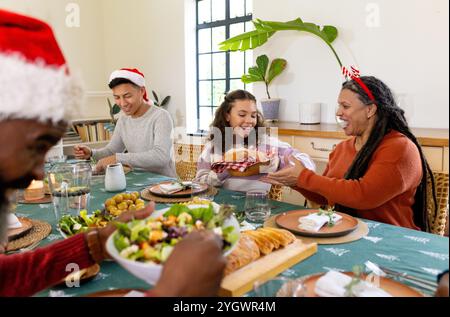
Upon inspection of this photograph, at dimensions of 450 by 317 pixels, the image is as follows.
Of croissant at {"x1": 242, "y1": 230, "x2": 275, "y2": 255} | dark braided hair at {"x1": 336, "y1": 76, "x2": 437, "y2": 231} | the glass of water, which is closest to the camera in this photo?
croissant at {"x1": 242, "y1": 230, "x2": 275, "y2": 255}

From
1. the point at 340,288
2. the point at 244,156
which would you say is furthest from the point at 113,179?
the point at 340,288

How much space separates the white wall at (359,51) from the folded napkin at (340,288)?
1983 millimetres

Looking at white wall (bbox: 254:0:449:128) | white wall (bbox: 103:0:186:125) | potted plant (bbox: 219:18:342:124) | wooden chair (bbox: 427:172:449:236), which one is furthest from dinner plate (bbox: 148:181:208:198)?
white wall (bbox: 103:0:186:125)

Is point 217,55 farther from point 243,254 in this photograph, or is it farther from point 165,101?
point 243,254

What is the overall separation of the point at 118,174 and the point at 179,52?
2.96 m

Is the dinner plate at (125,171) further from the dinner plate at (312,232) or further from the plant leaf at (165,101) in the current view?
the plant leaf at (165,101)

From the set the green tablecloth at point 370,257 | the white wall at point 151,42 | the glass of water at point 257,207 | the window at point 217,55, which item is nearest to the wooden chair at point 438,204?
the green tablecloth at point 370,257

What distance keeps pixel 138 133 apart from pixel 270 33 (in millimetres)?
1523

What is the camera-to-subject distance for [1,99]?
675 mm

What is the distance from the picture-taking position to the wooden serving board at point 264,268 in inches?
35.3

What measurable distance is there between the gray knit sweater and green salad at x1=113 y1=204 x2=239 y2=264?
1.71 m

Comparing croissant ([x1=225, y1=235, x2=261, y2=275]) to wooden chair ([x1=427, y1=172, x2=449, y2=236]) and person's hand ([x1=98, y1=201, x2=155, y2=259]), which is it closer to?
person's hand ([x1=98, y1=201, x2=155, y2=259])

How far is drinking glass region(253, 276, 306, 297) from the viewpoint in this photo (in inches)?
30.8
